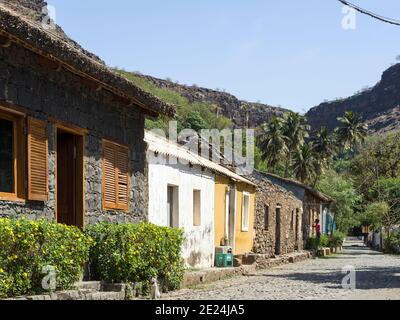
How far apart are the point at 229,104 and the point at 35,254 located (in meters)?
123

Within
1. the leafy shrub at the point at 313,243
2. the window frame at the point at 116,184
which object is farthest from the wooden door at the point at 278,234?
the window frame at the point at 116,184

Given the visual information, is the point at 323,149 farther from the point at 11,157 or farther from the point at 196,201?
the point at 11,157

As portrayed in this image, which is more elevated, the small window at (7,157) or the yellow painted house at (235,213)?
the small window at (7,157)

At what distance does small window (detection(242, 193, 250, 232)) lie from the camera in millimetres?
23375

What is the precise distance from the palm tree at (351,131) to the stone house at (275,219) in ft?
120

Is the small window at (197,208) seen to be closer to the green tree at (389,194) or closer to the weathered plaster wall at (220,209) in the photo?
the weathered plaster wall at (220,209)

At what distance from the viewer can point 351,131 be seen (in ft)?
229

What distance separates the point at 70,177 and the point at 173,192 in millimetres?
5782

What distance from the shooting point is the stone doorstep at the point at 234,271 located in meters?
15.0

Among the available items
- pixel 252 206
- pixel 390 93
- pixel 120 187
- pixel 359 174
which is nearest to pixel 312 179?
pixel 359 174

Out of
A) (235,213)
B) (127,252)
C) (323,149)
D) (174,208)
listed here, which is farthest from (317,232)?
(127,252)

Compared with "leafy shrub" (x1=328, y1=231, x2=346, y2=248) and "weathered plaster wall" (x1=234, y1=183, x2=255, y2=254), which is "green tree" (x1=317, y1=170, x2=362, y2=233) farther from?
"weathered plaster wall" (x1=234, y1=183, x2=255, y2=254)
